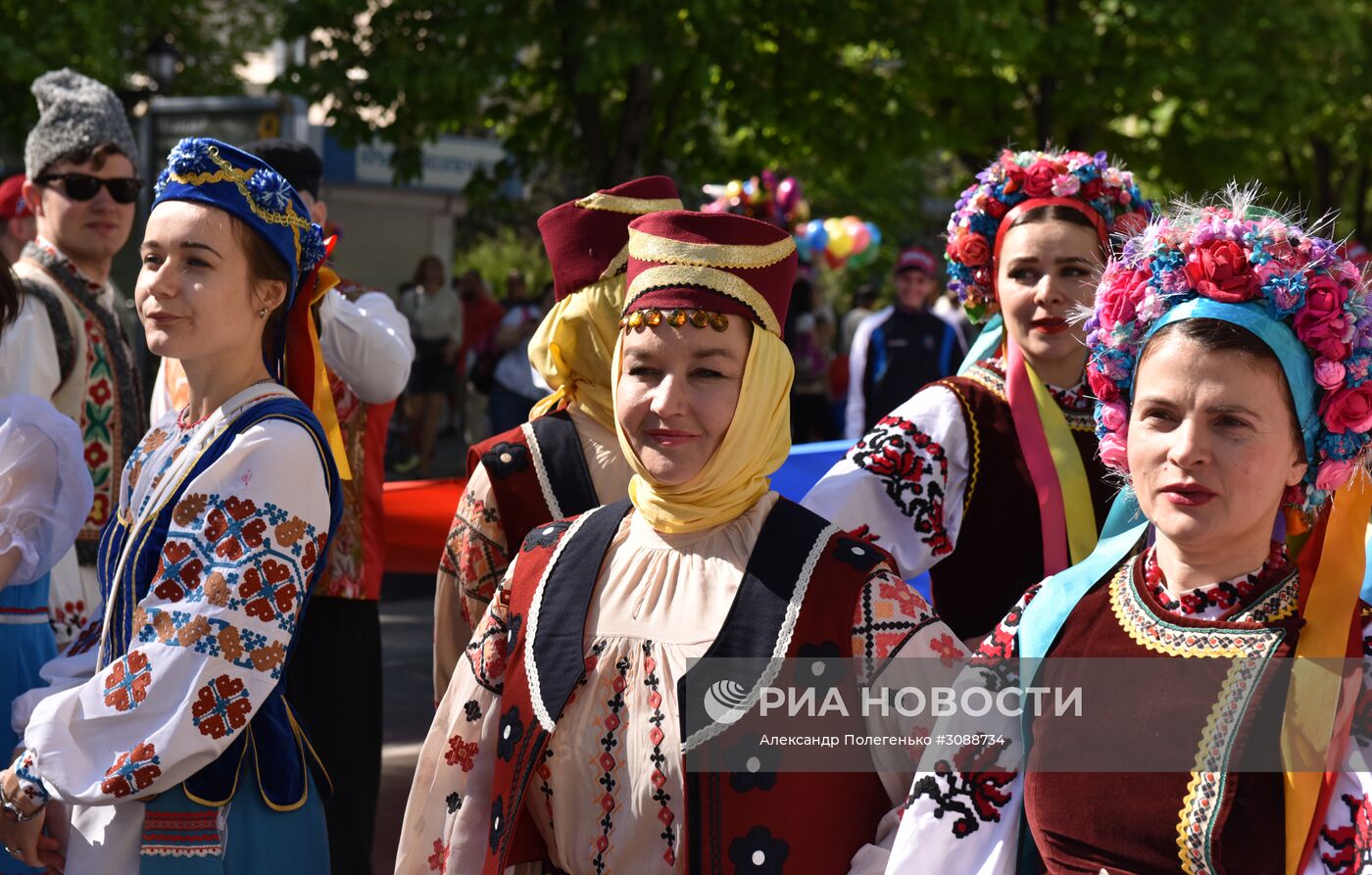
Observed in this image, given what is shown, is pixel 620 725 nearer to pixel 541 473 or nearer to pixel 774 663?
pixel 774 663

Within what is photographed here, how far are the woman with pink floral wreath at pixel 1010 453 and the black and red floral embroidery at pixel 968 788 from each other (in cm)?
104

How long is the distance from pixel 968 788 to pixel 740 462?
2.01 feet

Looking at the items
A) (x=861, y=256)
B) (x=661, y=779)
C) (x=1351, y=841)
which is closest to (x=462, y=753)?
(x=661, y=779)

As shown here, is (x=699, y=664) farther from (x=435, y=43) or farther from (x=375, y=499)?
(x=435, y=43)

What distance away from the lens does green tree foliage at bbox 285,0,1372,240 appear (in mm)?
10648

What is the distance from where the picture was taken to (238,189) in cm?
296

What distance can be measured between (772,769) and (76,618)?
8.21 feet

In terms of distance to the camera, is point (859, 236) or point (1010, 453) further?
point (859, 236)

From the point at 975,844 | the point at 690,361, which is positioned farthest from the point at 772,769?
the point at 690,361

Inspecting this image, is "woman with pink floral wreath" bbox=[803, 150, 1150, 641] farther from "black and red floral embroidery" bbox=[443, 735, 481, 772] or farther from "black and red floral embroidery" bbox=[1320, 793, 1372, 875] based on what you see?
"black and red floral embroidery" bbox=[1320, 793, 1372, 875]

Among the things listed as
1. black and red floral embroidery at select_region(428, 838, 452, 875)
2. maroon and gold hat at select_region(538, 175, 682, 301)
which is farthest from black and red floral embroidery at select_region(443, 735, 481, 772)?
maroon and gold hat at select_region(538, 175, 682, 301)

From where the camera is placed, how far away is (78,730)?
8.86 feet

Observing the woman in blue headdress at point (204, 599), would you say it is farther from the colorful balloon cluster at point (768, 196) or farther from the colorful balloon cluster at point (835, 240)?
the colorful balloon cluster at point (835, 240)

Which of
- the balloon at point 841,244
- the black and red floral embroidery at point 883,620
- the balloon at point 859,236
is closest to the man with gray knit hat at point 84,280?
the black and red floral embroidery at point 883,620
